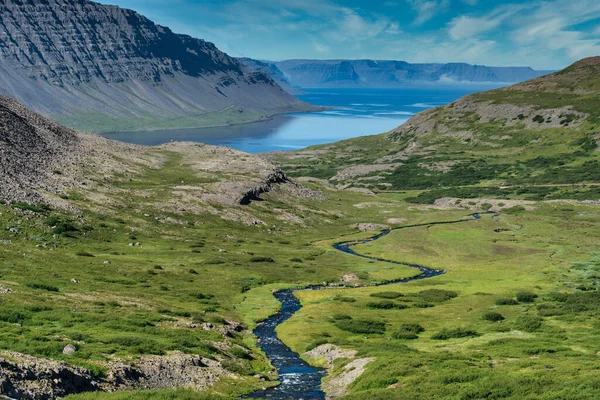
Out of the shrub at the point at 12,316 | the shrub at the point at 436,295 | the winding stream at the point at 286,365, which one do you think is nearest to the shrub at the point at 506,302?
the shrub at the point at 436,295

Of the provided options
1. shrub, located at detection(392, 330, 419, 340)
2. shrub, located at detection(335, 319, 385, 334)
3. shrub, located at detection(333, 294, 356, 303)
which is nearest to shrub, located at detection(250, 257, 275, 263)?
shrub, located at detection(333, 294, 356, 303)

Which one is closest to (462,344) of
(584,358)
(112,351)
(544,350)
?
(544,350)

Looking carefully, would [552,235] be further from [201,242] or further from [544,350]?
[544,350]

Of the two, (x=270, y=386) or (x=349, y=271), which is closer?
(x=270, y=386)

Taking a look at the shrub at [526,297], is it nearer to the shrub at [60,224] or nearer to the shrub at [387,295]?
the shrub at [387,295]

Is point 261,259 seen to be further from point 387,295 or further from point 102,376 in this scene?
point 102,376

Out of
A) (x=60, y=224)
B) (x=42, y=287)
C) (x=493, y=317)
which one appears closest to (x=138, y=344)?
(x=42, y=287)

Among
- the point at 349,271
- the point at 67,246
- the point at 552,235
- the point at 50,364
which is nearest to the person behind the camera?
the point at 50,364

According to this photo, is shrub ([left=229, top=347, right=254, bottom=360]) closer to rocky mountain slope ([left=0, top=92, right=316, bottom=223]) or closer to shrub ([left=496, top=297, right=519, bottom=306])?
shrub ([left=496, top=297, right=519, bottom=306])
